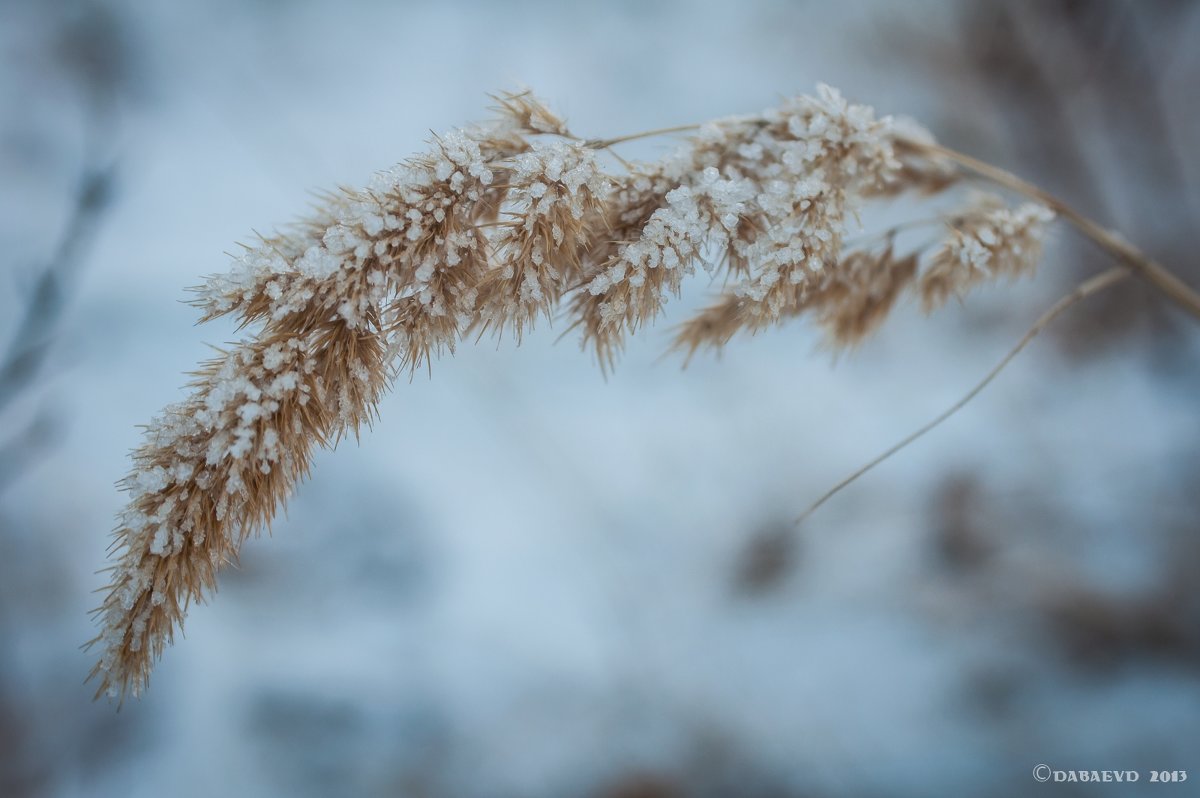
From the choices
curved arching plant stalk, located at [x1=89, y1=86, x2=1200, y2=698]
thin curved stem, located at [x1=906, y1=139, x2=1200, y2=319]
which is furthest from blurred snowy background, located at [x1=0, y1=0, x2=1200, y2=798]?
curved arching plant stalk, located at [x1=89, y1=86, x2=1200, y2=698]

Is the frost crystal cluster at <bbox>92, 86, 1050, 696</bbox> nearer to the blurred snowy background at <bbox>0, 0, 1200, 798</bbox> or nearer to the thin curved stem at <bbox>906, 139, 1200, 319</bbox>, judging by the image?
the thin curved stem at <bbox>906, 139, 1200, 319</bbox>

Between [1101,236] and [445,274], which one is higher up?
[1101,236]

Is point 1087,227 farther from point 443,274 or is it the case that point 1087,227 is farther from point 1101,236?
point 443,274

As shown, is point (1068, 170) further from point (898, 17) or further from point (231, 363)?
point (231, 363)

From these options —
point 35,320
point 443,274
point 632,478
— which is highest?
point 632,478

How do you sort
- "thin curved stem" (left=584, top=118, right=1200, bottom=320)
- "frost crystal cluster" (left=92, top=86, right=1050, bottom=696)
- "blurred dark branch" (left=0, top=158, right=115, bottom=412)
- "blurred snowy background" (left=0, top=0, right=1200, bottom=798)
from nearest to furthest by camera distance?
"frost crystal cluster" (left=92, top=86, right=1050, bottom=696)
"thin curved stem" (left=584, top=118, right=1200, bottom=320)
"blurred dark branch" (left=0, top=158, right=115, bottom=412)
"blurred snowy background" (left=0, top=0, right=1200, bottom=798)

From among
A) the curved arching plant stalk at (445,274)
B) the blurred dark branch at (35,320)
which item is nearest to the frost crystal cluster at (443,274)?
the curved arching plant stalk at (445,274)

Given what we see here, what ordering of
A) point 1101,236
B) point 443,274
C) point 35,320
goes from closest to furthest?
point 443,274
point 1101,236
point 35,320

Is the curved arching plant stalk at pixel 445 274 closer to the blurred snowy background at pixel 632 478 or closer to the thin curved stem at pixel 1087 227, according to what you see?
the thin curved stem at pixel 1087 227

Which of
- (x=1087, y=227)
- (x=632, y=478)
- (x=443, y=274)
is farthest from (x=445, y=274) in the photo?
(x=632, y=478)
